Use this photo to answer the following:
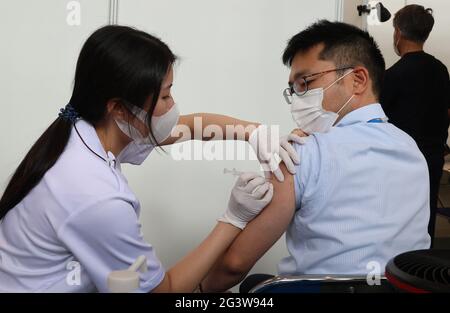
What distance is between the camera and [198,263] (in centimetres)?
108

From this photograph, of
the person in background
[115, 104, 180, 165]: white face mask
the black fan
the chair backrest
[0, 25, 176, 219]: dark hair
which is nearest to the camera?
the black fan

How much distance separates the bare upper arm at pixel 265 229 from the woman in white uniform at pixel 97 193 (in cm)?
2

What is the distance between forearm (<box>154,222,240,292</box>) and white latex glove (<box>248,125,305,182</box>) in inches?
8.1

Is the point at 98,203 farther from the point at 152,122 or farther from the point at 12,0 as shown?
the point at 12,0

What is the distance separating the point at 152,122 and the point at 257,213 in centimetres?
38

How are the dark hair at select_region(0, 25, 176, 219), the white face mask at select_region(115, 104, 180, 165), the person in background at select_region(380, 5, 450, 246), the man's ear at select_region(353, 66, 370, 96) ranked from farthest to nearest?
1. the person in background at select_region(380, 5, 450, 246)
2. the man's ear at select_region(353, 66, 370, 96)
3. the white face mask at select_region(115, 104, 180, 165)
4. the dark hair at select_region(0, 25, 176, 219)

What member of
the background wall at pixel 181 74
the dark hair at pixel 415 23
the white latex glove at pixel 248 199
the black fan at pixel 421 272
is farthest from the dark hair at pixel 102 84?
the dark hair at pixel 415 23

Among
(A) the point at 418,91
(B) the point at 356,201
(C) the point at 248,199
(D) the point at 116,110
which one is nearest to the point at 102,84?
(D) the point at 116,110

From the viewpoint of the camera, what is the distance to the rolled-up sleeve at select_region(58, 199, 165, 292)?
0.90 metres

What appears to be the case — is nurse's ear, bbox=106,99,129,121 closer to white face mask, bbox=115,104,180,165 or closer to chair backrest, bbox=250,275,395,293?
white face mask, bbox=115,104,180,165

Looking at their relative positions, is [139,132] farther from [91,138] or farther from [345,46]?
[345,46]

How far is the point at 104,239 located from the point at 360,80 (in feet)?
2.75

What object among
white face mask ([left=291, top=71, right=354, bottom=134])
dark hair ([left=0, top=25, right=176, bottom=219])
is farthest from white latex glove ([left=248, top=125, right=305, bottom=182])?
dark hair ([left=0, top=25, right=176, bottom=219])

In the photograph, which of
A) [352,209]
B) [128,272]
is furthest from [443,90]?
[128,272]
